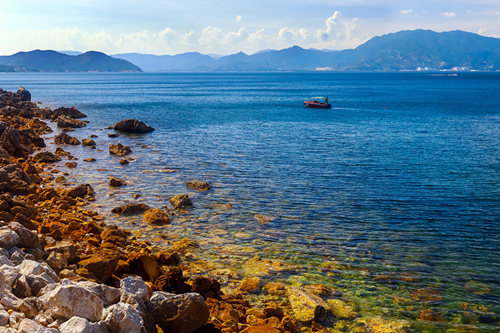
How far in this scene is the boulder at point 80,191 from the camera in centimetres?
2755

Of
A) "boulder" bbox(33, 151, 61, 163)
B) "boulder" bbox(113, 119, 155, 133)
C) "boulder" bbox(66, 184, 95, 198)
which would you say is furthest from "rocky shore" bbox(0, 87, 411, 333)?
"boulder" bbox(113, 119, 155, 133)

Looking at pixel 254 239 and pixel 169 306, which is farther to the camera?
pixel 254 239

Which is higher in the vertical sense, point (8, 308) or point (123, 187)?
point (8, 308)

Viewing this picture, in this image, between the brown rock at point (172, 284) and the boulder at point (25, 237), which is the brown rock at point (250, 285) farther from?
the boulder at point (25, 237)

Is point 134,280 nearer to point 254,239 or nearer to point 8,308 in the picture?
point 8,308

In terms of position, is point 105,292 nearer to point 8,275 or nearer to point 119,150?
point 8,275

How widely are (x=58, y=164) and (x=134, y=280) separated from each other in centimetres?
3053

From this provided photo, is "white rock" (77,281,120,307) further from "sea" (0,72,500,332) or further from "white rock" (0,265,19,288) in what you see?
"sea" (0,72,500,332)

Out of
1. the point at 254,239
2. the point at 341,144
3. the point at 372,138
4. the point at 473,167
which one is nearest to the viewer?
the point at 254,239

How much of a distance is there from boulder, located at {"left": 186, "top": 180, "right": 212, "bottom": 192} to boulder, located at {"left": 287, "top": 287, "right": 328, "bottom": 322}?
15.9 m

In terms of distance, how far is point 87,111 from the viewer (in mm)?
89125

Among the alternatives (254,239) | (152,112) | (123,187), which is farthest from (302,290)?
(152,112)

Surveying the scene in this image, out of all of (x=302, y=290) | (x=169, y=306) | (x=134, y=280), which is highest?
(x=134, y=280)

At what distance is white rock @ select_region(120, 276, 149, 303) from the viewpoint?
11156 millimetres
